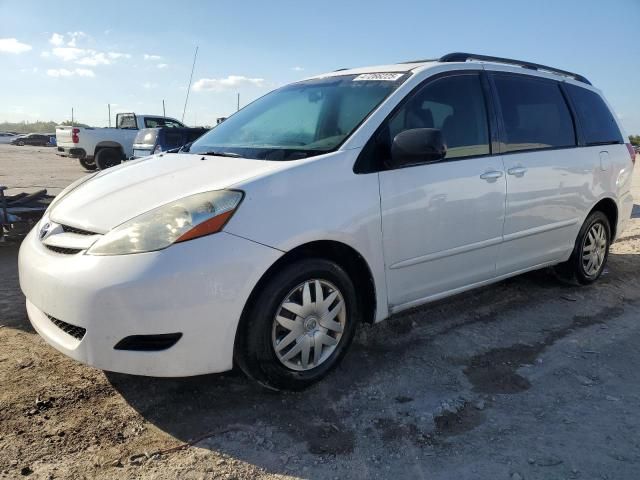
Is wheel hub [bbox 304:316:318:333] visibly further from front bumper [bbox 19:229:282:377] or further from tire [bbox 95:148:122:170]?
tire [bbox 95:148:122:170]

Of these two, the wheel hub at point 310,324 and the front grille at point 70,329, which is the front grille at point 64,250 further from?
the wheel hub at point 310,324

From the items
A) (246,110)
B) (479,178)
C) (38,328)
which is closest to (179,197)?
(38,328)

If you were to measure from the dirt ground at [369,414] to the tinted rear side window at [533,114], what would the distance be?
145cm

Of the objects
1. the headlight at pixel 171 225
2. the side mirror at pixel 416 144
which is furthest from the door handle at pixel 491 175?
the headlight at pixel 171 225

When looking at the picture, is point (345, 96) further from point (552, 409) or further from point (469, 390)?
point (552, 409)

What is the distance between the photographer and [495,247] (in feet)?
12.4

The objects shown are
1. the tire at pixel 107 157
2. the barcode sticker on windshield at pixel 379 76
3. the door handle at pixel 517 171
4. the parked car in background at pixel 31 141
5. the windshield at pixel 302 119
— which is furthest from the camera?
the parked car in background at pixel 31 141

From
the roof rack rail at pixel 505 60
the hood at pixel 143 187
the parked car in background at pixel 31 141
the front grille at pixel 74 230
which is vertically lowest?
the front grille at pixel 74 230

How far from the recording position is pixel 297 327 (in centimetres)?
276

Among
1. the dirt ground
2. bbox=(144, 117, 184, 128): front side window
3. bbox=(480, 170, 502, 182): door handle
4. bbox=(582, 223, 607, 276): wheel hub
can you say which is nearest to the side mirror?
bbox=(480, 170, 502, 182): door handle

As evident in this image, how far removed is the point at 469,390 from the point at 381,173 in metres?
1.31

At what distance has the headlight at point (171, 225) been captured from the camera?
2.39 meters

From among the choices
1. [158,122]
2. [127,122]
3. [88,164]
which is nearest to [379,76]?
[158,122]

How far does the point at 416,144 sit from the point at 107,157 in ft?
53.0
